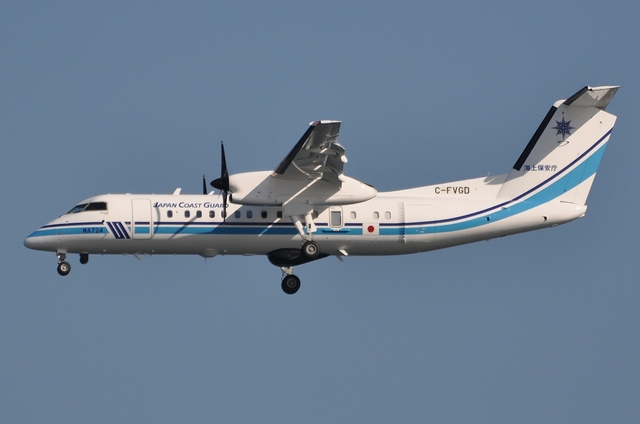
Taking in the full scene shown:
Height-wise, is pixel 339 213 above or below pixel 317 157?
below

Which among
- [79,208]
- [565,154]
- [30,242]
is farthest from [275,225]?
[565,154]

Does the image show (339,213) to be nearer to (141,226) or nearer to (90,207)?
(141,226)

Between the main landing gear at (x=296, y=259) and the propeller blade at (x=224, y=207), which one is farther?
the main landing gear at (x=296, y=259)

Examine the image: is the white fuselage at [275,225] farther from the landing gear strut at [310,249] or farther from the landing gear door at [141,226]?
the landing gear strut at [310,249]

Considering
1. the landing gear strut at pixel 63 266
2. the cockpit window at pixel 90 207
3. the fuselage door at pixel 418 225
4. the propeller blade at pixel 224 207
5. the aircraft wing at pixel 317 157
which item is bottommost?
the landing gear strut at pixel 63 266

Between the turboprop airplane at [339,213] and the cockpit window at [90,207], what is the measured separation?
0.09ft

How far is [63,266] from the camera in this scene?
23.0m

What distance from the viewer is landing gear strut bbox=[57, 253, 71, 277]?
2294 cm

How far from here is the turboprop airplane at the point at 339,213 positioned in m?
22.1

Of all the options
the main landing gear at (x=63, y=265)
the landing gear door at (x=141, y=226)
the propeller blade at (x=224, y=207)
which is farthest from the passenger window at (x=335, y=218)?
the main landing gear at (x=63, y=265)

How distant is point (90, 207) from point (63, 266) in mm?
1514

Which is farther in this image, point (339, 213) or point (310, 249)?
point (339, 213)

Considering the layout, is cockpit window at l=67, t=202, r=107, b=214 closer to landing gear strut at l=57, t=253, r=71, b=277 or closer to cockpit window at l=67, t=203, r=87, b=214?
cockpit window at l=67, t=203, r=87, b=214

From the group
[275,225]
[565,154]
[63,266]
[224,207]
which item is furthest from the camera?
[565,154]
